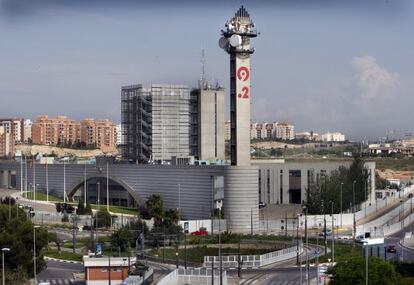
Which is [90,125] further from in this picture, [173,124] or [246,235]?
[246,235]

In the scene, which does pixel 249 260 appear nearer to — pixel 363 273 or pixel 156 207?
pixel 363 273

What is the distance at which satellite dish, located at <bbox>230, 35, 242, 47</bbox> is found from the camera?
3153 centimetres

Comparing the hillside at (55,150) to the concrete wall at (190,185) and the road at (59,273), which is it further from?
the road at (59,273)

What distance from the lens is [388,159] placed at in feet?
268

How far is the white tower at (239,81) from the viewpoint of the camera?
31.7 m

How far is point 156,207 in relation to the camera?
3212cm

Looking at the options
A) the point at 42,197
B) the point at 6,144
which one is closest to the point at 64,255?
→ the point at 42,197

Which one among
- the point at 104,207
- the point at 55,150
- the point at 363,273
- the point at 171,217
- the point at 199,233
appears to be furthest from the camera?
the point at 55,150

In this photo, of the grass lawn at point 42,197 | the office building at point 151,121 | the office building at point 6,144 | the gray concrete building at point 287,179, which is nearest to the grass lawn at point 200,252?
the gray concrete building at point 287,179

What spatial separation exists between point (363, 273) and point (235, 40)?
58.3 feet

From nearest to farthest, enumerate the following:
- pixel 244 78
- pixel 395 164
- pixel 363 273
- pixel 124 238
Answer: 1. pixel 363 273
2. pixel 124 238
3. pixel 244 78
4. pixel 395 164

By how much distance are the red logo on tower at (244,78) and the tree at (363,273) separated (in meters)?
17.0

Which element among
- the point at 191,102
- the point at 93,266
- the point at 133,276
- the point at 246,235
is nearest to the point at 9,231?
the point at 93,266

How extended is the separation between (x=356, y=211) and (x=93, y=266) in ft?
64.0
